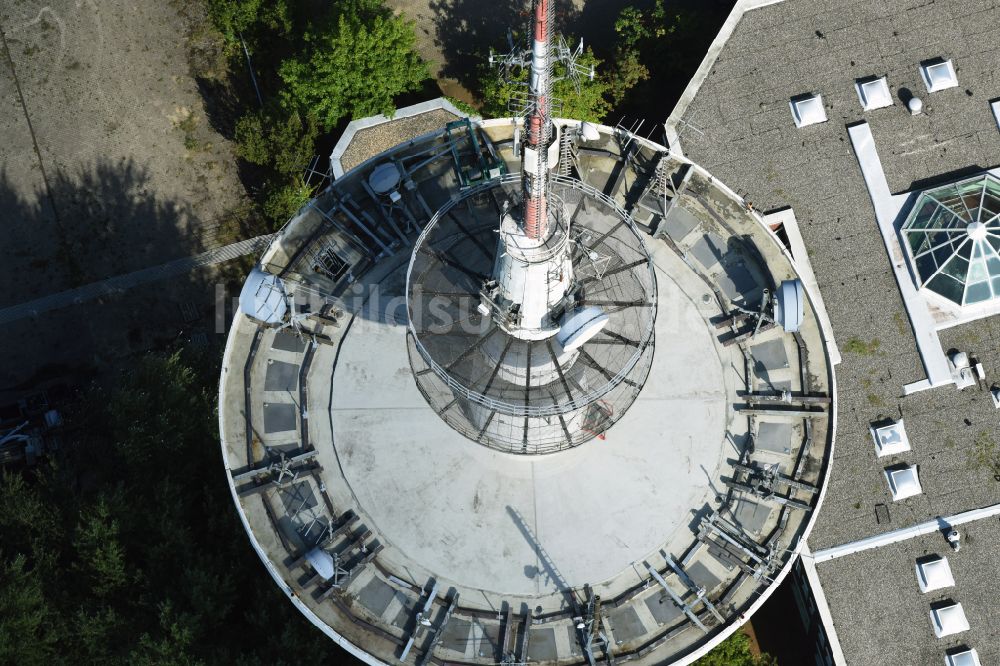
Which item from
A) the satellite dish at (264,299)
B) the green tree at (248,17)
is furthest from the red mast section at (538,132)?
the green tree at (248,17)

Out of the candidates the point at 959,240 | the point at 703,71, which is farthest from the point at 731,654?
the point at 703,71

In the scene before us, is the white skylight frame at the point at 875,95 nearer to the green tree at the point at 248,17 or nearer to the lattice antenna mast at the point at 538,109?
the lattice antenna mast at the point at 538,109

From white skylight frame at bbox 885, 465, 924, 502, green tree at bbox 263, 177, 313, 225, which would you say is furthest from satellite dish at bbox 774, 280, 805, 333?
green tree at bbox 263, 177, 313, 225

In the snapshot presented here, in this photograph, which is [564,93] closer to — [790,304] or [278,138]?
[278,138]

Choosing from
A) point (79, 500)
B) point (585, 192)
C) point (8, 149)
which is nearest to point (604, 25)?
point (585, 192)

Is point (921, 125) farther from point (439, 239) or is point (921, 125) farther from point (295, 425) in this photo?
point (295, 425)

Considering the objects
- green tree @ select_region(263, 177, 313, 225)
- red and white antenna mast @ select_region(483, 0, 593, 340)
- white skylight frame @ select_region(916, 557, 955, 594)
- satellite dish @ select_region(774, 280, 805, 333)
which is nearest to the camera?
red and white antenna mast @ select_region(483, 0, 593, 340)

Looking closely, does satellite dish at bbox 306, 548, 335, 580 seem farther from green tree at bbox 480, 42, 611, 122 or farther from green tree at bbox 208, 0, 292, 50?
green tree at bbox 208, 0, 292, 50
